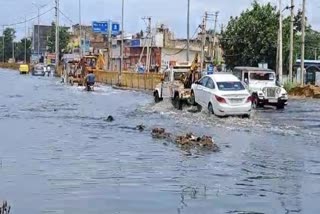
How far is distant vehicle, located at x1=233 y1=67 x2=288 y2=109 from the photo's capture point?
36719 millimetres

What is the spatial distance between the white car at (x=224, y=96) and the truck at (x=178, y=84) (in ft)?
10.4

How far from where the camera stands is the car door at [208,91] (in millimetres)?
29766

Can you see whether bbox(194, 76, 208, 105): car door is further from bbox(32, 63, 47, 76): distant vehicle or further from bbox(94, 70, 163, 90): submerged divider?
bbox(32, 63, 47, 76): distant vehicle

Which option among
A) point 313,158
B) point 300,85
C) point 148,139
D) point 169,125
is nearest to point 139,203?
point 313,158

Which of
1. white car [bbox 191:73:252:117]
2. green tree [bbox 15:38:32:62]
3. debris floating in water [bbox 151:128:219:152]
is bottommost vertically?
debris floating in water [bbox 151:128:219:152]

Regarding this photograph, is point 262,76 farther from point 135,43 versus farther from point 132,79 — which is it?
point 135,43

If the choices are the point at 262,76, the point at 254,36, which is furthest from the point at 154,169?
the point at 254,36

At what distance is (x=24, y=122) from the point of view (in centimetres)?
2636

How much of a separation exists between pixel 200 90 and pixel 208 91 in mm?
1370

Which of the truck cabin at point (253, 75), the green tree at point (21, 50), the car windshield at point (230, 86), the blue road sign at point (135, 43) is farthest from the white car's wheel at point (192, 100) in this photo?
the green tree at point (21, 50)

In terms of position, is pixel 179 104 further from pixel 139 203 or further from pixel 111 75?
pixel 111 75

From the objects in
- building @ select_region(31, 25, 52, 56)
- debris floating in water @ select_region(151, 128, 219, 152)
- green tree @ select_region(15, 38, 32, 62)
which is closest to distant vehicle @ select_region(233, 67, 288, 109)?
debris floating in water @ select_region(151, 128, 219, 152)

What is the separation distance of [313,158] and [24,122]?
42.6 ft

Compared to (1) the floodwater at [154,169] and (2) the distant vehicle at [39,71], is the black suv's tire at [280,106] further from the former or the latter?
(2) the distant vehicle at [39,71]
